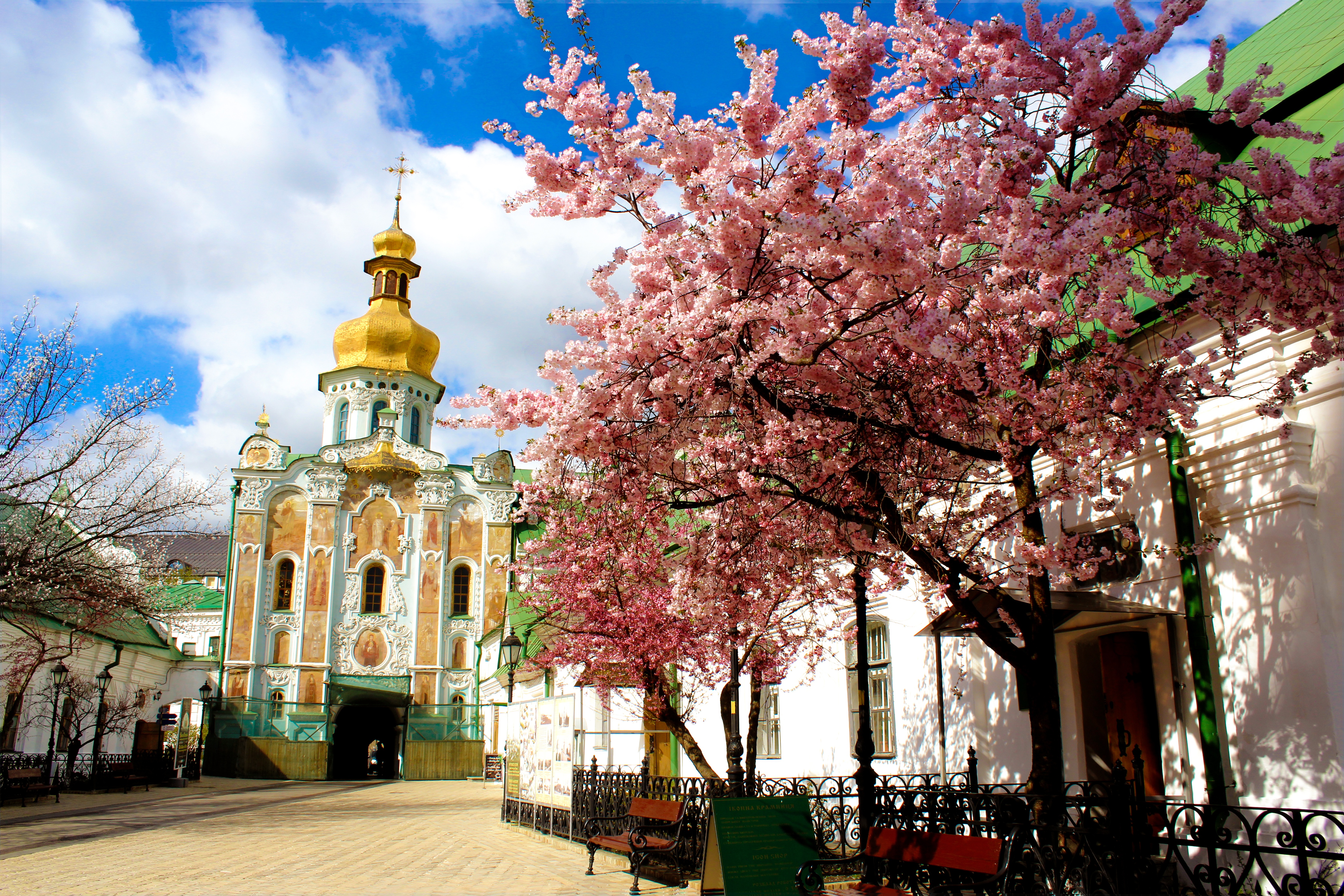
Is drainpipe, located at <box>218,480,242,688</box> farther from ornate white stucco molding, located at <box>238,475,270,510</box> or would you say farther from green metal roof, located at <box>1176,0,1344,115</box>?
green metal roof, located at <box>1176,0,1344,115</box>

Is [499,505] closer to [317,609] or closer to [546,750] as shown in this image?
[317,609]

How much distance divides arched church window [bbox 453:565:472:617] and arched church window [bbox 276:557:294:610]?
21.7 feet

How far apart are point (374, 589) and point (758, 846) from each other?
35707mm

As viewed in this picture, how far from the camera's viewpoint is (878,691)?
13312mm

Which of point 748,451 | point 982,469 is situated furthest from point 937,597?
point 748,451

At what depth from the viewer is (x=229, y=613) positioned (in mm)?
37844

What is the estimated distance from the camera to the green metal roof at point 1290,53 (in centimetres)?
838

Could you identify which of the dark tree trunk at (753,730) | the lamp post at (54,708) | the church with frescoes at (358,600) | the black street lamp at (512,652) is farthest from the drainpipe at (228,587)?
the dark tree trunk at (753,730)

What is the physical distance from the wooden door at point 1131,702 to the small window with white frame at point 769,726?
6278 millimetres

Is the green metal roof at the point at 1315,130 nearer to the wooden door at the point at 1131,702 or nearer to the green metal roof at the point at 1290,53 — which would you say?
the green metal roof at the point at 1290,53

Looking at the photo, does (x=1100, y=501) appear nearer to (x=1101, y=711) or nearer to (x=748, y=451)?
(x=748, y=451)

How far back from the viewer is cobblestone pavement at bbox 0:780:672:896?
968 centimetres

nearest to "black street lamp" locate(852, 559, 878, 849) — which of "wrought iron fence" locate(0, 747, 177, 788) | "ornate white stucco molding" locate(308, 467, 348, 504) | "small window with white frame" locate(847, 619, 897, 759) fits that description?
"small window with white frame" locate(847, 619, 897, 759)

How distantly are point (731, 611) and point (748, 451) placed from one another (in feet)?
9.29
